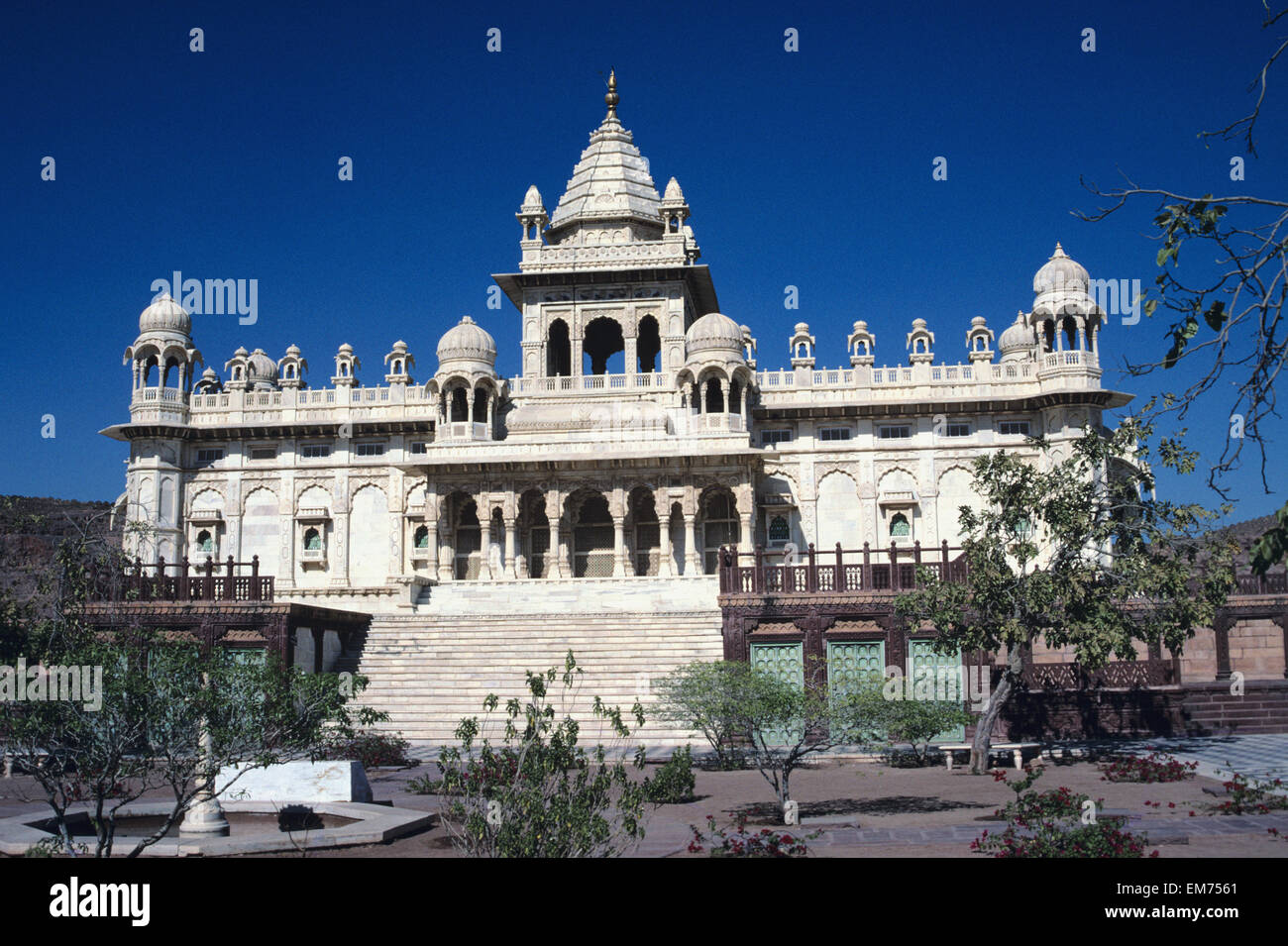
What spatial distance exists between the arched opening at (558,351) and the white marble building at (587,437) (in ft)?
0.58

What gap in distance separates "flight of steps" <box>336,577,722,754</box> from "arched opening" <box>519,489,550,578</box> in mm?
4404

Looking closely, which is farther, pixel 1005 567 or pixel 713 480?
pixel 713 480

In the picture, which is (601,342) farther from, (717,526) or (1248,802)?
(1248,802)

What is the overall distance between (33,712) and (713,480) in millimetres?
26875

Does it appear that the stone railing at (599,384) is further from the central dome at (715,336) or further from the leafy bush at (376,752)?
the leafy bush at (376,752)

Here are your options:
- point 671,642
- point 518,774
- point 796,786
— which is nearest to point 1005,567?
point 796,786

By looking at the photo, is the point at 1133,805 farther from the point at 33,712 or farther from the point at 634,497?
the point at 634,497

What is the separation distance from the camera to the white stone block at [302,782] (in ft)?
50.4

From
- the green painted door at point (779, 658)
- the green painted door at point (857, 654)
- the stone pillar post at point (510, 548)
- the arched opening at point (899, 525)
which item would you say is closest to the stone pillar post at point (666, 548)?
the stone pillar post at point (510, 548)

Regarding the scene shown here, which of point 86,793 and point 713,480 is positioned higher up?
point 713,480

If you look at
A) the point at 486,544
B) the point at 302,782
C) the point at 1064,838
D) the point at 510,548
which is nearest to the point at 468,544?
the point at 486,544

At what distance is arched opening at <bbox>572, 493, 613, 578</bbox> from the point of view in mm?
39750

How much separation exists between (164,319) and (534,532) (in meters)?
15.2

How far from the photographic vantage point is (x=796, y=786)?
1792 cm
